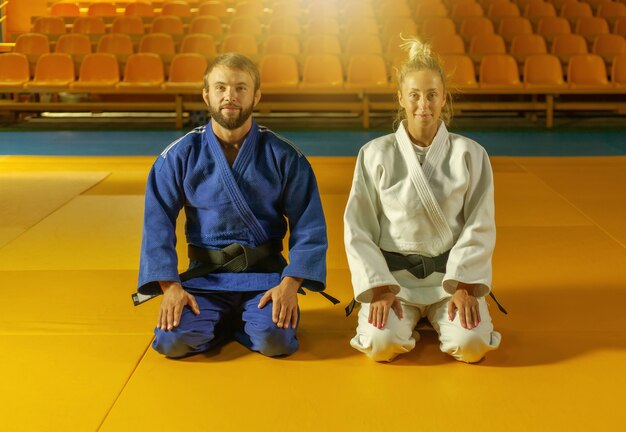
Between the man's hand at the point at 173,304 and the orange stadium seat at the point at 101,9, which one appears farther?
the orange stadium seat at the point at 101,9

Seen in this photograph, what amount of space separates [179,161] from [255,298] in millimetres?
634

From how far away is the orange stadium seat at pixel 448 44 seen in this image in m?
10.3

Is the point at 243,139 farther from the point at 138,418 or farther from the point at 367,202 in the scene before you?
the point at 138,418

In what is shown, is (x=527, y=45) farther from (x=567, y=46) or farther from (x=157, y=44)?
(x=157, y=44)

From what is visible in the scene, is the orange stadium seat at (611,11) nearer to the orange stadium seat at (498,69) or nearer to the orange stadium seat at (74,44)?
the orange stadium seat at (498,69)

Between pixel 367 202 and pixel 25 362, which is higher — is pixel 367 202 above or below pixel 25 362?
above

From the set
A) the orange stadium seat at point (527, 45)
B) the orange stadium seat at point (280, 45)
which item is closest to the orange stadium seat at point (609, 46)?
the orange stadium seat at point (527, 45)

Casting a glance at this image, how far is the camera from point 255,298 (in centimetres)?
300

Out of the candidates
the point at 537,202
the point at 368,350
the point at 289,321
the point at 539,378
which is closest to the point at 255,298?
the point at 289,321

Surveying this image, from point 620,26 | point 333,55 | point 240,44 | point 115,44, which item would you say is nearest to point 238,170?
point 333,55

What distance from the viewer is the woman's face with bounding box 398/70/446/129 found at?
9.41 feet

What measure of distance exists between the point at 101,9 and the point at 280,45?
462 cm

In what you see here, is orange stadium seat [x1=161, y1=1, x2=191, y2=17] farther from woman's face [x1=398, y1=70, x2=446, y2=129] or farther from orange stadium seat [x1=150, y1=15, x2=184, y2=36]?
woman's face [x1=398, y1=70, x2=446, y2=129]

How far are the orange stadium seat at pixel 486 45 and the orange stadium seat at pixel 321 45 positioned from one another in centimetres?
188
